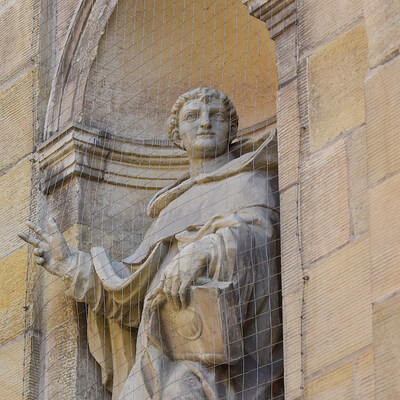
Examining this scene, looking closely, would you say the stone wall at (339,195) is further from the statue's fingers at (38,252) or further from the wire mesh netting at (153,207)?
the statue's fingers at (38,252)

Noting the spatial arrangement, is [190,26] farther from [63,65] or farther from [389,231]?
[389,231]

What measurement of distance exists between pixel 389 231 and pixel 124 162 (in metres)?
2.84

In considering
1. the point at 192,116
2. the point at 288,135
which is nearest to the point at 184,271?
the point at 288,135

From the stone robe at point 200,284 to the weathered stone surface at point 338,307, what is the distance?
2.23 feet

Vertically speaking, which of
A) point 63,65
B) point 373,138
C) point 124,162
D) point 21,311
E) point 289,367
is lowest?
point 289,367

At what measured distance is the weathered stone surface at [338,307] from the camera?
4785 mm

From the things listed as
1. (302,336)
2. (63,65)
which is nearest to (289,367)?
(302,336)

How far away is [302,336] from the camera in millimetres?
5035

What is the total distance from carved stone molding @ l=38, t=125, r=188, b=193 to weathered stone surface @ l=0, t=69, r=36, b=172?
8.0 inches

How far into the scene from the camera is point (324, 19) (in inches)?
216

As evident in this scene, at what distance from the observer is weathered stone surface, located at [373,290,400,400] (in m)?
4.32

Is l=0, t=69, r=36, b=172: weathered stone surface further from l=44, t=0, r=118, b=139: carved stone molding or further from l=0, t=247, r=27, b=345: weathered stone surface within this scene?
l=0, t=247, r=27, b=345: weathered stone surface

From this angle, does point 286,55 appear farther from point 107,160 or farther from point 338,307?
point 107,160

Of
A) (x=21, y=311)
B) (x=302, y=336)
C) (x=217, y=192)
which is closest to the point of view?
(x=302, y=336)
